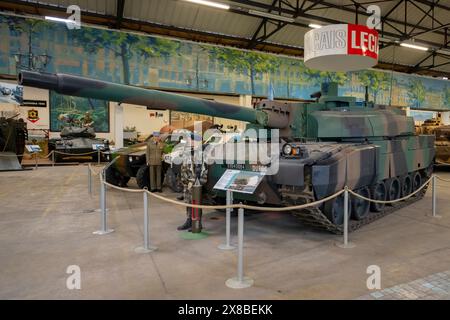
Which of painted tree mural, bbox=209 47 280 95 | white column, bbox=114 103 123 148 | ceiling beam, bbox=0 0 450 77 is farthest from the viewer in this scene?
painted tree mural, bbox=209 47 280 95

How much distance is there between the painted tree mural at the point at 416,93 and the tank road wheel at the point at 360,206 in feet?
73.7

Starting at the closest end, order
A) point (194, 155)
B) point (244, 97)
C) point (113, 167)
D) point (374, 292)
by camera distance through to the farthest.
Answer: point (374, 292) → point (194, 155) → point (113, 167) → point (244, 97)

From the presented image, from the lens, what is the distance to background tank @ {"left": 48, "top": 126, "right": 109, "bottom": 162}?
1694cm

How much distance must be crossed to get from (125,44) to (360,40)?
995cm

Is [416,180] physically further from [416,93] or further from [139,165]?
[416,93]

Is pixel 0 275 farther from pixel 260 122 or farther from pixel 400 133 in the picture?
pixel 400 133

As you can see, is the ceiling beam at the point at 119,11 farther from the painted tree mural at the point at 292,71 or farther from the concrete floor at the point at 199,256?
the concrete floor at the point at 199,256

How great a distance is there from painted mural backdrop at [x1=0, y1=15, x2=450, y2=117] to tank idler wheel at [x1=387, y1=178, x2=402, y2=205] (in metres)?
12.6

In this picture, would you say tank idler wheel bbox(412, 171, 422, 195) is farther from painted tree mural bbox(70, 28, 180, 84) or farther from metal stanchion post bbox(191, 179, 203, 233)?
painted tree mural bbox(70, 28, 180, 84)

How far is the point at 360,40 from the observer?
13656 millimetres

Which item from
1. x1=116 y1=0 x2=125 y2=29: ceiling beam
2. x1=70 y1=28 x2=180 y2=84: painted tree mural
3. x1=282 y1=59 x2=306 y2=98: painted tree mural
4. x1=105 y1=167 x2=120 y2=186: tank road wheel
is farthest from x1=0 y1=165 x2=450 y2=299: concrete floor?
x1=282 y1=59 x2=306 y2=98: painted tree mural
